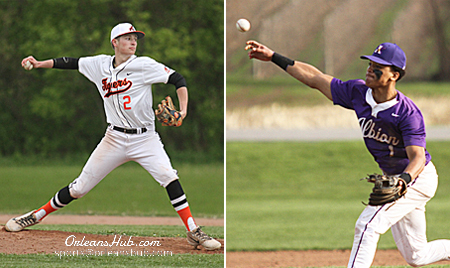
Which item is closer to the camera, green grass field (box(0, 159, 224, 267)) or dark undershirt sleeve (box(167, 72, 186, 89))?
green grass field (box(0, 159, 224, 267))

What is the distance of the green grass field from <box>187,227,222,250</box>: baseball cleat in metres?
0.10

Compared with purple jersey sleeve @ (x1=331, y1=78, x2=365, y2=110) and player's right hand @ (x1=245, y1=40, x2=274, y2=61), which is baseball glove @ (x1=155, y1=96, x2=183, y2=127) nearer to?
player's right hand @ (x1=245, y1=40, x2=274, y2=61)

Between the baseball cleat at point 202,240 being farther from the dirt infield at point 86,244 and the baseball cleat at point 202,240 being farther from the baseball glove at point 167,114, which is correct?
the baseball glove at point 167,114

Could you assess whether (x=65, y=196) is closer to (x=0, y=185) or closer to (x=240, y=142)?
(x=0, y=185)

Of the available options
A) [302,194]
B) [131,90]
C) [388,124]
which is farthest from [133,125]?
[302,194]

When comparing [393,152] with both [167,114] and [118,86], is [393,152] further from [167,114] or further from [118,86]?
[118,86]

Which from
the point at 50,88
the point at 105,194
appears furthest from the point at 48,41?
the point at 105,194

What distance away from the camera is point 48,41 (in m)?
17.1

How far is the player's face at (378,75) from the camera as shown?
3656 millimetres

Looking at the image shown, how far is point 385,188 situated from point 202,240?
2.14m

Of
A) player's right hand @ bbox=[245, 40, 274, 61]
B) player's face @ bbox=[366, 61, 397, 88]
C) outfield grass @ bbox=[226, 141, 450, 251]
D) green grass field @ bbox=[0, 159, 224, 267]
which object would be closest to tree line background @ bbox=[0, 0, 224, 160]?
green grass field @ bbox=[0, 159, 224, 267]

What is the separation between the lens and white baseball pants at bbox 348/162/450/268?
3.55 m

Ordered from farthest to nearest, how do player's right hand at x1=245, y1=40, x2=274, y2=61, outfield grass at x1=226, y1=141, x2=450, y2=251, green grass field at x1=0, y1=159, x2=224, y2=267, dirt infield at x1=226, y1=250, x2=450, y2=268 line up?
outfield grass at x1=226, y1=141, x2=450, y2=251, dirt infield at x1=226, y1=250, x2=450, y2=268, green grass field at x1=0, y1=159, x2=224, y2=267, player's right hand at x1=245, y1=40, x2=274, y2=61

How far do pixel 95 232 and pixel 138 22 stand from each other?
12.9 meters
